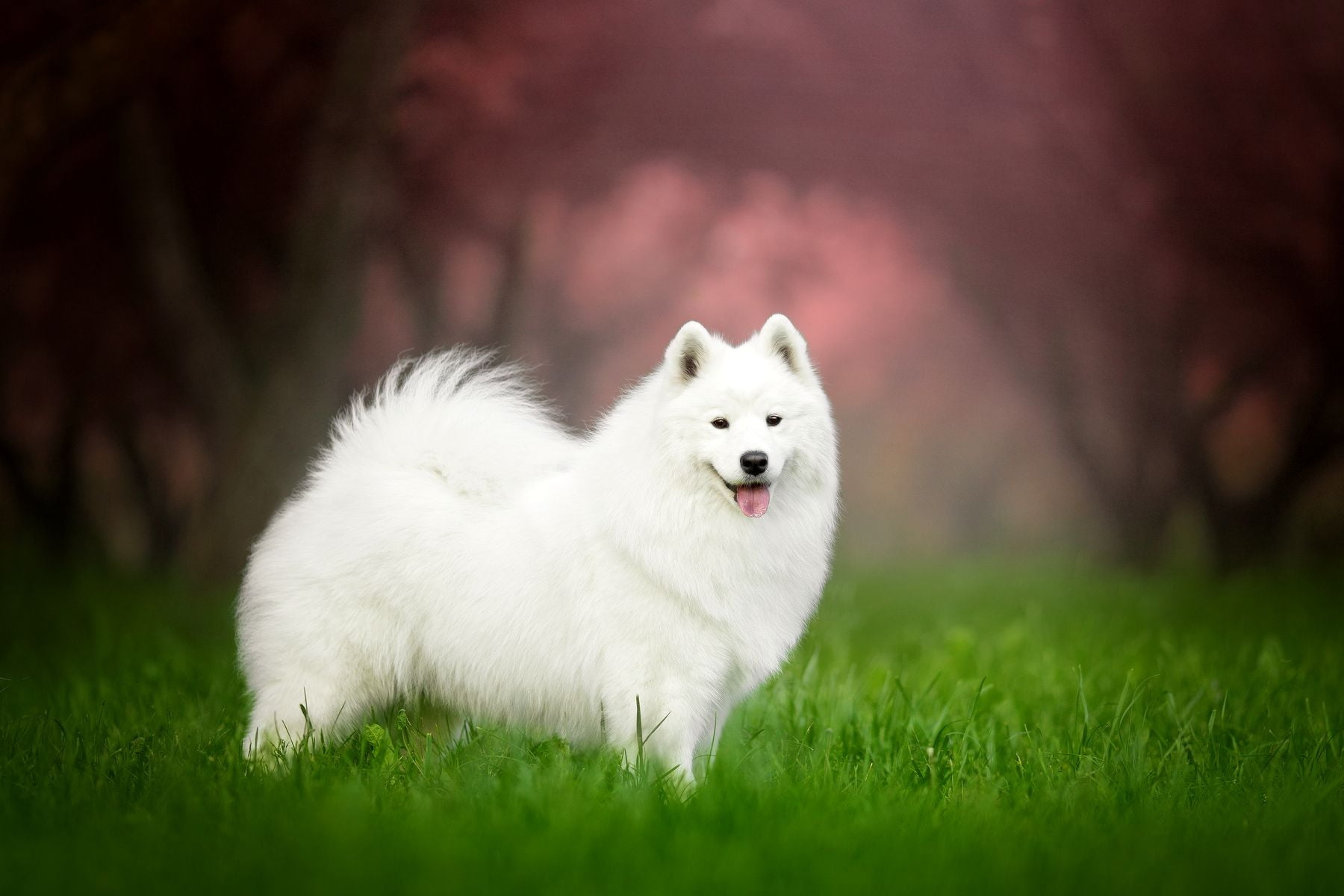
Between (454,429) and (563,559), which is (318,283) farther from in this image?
(563,559)

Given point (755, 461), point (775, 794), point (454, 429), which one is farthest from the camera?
point (454, 429)

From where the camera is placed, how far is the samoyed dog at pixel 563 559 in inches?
154

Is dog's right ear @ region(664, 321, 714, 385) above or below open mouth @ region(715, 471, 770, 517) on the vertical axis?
above

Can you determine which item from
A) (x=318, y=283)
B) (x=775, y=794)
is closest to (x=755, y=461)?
(x=775, y=794)

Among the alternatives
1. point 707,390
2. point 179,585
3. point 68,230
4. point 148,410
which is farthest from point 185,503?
point 707,390

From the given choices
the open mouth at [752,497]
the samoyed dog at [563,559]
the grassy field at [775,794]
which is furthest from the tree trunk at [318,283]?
the open mouth at [752,497]

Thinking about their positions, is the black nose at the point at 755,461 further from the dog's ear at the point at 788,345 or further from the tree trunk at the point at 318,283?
the tree trunk at the point at 318,283

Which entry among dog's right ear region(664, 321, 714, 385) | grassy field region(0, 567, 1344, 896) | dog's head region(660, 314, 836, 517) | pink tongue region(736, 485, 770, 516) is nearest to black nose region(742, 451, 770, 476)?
dog's head region(660, 314, 836, 517)

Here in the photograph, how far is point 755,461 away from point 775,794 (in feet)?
3.31

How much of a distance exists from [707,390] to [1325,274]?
11.8 meters

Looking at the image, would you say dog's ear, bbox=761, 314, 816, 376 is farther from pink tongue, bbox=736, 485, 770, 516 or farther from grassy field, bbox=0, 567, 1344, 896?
grassy field, bbox=0, 567, 1344, 896

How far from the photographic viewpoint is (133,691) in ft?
18.4

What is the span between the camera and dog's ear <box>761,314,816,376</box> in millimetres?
4086

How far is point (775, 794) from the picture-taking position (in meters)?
3.59
